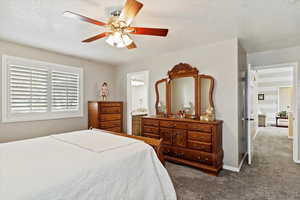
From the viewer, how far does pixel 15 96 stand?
2951 millimetres

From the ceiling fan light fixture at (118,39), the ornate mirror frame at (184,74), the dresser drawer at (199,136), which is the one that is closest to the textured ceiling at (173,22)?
the ceiling fan light fixture at (118,39)

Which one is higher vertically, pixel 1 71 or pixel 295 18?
pixel 295 18

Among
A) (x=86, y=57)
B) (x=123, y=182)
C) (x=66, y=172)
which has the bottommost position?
(x=123, y=182)

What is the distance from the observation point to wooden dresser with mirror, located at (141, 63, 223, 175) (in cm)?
272

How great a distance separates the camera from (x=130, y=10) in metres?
1.48

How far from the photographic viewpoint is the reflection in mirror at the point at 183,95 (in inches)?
131

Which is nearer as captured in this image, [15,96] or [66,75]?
[15,96]

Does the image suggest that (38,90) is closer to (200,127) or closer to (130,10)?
(130,10)

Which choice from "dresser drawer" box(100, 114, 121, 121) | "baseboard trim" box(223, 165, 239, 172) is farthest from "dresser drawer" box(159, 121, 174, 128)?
"dresser drawer" box(100, 114, 121, 121)

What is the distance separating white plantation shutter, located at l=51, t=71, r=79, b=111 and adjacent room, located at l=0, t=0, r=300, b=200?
0.9 inches

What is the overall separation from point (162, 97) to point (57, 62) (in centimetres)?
255

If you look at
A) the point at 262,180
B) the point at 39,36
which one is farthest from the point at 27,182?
the point at 262,180

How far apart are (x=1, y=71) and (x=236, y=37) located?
4237mm

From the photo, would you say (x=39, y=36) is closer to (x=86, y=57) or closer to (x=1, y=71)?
(x=1, y=71)
